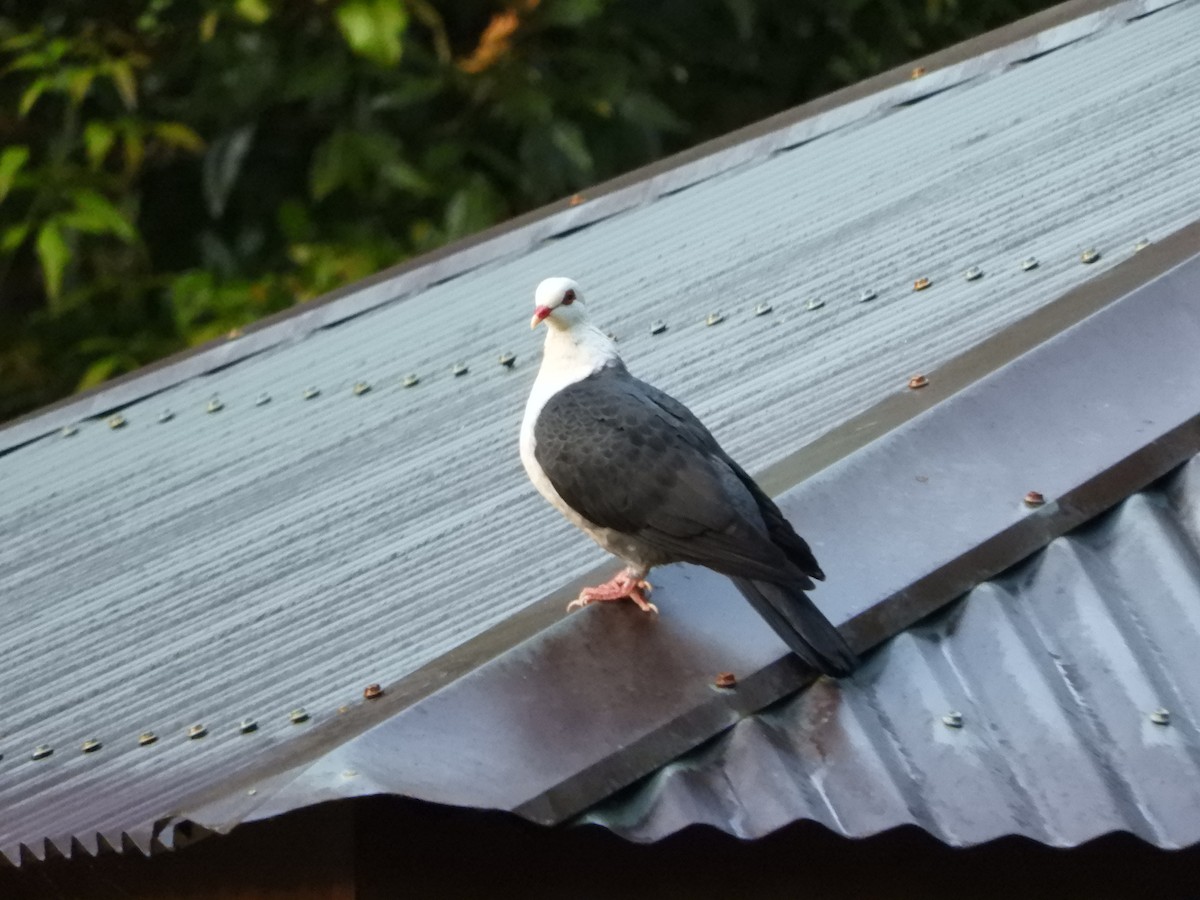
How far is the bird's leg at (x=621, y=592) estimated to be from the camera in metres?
2.48

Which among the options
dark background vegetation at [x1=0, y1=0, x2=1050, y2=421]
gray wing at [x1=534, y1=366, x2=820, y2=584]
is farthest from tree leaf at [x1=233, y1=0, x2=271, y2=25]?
gray wing at [x1=534, y1=366, x2=820, y2=584]

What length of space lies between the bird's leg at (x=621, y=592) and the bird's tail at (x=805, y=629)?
252 millimetres

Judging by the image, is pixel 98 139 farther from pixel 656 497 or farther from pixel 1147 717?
pixel 1147 717

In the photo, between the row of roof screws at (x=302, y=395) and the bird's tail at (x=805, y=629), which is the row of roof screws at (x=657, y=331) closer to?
the row of roof screws at (x=302, y=395)

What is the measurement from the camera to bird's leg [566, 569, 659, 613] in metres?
2.48

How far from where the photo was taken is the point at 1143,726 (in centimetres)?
218

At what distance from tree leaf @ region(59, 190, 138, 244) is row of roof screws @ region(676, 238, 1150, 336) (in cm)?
363

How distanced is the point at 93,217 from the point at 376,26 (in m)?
1.31

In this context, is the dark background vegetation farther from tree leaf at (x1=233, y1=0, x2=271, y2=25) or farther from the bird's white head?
the bird's white head

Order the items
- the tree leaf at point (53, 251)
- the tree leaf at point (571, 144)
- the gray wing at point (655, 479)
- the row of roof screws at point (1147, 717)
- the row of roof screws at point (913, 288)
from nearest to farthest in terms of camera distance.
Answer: the row of roof screws at point (1147, 717) → the gray wing at point (655, 479) → the row of roof screws at point (913, 288) → the tree leaf at point (53, 251) → the tree leaf at point (571, 144)

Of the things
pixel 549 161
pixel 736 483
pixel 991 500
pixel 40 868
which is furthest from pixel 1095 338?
pixel 549 161

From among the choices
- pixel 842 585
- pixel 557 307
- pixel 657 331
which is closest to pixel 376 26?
pixel 657 331

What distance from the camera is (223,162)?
297 inches

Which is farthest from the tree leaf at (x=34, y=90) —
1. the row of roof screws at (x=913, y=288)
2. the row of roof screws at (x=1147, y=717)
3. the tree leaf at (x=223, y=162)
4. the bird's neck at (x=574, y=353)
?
the row of roof screws at (x=1147, y=717)
